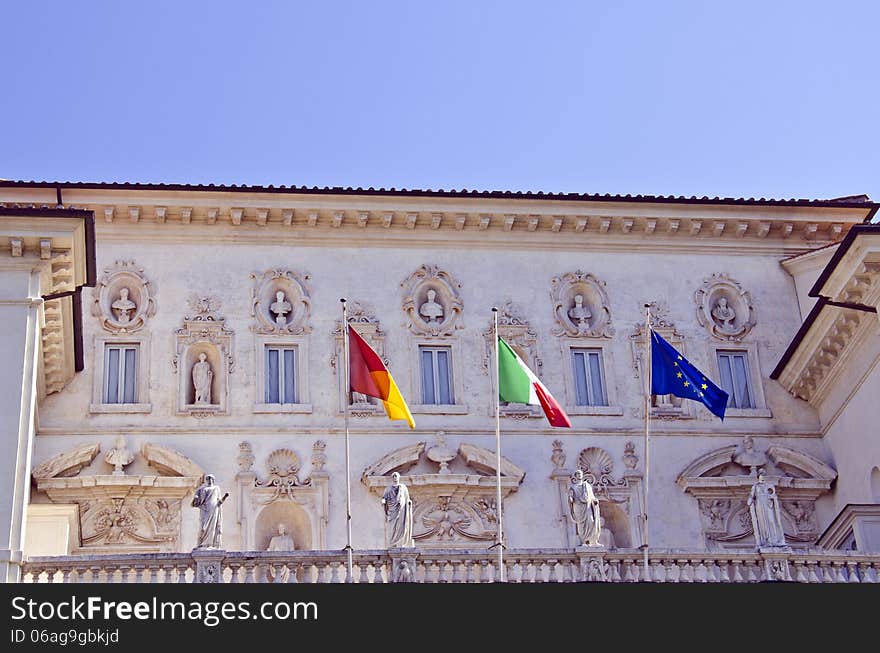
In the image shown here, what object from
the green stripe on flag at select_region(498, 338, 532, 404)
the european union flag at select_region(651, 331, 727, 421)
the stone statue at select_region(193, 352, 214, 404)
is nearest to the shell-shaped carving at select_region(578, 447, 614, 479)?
the european union flag at select_region(651, 331, 727, 421)

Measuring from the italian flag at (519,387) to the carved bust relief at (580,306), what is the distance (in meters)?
6.48

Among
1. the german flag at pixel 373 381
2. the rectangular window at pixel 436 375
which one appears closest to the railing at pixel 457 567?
the german flag at pixel 373 381

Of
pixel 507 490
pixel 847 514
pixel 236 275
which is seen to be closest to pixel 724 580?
pixel 847 514

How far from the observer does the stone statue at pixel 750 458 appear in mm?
33562

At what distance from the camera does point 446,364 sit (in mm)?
34250

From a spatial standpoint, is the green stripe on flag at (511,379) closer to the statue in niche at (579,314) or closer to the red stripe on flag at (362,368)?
the red stripe on flag at (362,368)

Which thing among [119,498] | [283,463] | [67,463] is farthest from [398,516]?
[67,463]

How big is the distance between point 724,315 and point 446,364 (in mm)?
5715

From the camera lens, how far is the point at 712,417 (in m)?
34.2

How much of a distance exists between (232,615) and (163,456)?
9.76 m

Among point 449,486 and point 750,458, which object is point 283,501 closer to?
point 449,486

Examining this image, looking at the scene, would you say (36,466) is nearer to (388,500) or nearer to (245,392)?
(245,392)

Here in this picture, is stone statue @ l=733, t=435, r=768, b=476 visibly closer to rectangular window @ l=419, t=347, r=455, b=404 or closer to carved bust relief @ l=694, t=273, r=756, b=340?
carved bust relief @ l=694, t=273, r=756, b=340

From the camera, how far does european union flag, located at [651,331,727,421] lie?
2916 cm
